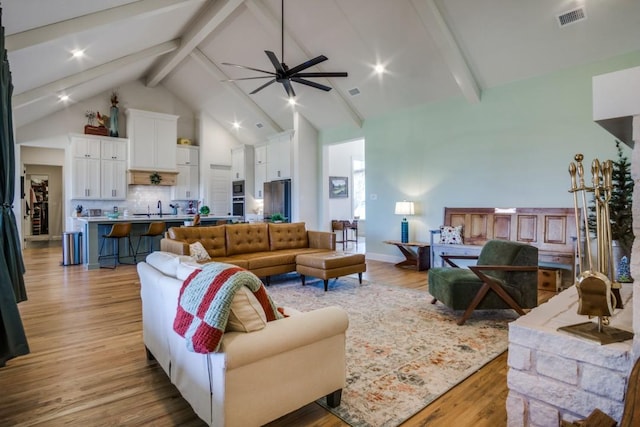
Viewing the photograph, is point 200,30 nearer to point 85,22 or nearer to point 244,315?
point 85,22

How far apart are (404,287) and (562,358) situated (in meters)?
3.27

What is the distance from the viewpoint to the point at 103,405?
6.46ft

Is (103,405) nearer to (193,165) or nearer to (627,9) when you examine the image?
(627,9)

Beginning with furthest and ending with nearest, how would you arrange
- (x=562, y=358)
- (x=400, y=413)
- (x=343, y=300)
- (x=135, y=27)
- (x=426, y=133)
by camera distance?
(x=426, y=133) < (x=135, y=27) < (x=343, y=300) < (x=400, y=413) < (x=562, y=358)

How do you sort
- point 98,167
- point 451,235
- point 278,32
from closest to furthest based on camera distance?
point 451,235, point 278,32, point 98,167

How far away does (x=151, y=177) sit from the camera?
8.95 m

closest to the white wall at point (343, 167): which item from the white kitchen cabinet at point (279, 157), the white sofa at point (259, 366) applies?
the white kitchen cabinet at point (279, 157)

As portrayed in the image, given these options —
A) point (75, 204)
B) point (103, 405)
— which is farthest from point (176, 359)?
point (75, 204)

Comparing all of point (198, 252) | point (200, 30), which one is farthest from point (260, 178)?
point (198, 252)

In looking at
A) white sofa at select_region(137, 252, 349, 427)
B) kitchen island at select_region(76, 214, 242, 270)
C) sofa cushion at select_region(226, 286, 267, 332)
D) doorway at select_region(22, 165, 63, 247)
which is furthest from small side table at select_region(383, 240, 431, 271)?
doorway at select_region(22, 165, 63, 247)

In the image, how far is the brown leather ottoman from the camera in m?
4.51

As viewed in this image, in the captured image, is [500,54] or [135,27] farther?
[135,27]

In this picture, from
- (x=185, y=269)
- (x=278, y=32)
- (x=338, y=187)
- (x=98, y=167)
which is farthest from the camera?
(x=338, y=187)

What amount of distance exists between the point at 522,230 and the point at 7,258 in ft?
19.0
